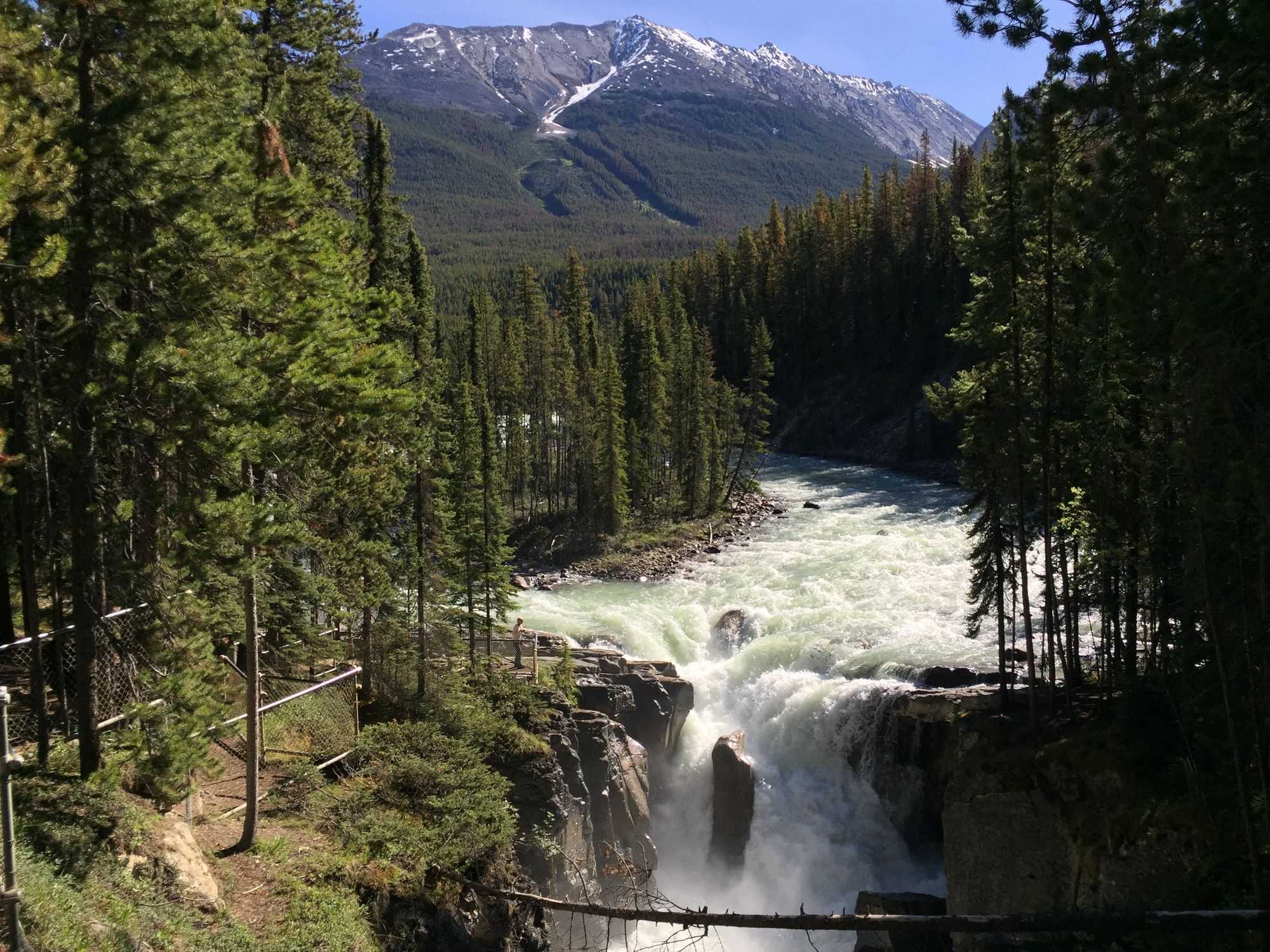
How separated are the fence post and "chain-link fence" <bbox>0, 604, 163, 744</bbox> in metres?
3.82

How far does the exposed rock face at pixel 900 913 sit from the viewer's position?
754 inches

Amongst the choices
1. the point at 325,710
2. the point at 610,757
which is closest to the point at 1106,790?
the point at 610,757

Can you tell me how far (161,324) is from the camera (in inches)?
418

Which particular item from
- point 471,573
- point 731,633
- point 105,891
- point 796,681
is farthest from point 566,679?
point 105,891

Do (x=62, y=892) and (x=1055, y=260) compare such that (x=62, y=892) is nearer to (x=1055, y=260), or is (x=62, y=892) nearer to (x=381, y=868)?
(x=381, y=868)

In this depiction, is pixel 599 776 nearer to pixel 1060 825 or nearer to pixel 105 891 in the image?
pixel 1060 825

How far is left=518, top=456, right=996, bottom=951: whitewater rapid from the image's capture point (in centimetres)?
2409

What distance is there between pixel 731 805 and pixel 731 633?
766cm

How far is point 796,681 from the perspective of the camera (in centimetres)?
2788

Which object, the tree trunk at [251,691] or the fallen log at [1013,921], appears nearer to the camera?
the fallen log at [1013,921]

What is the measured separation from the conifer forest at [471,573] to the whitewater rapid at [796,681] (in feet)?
0.56

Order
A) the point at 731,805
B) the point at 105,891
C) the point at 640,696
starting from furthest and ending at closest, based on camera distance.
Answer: the point at 640,696
the point at 731,805
the point at 105,891

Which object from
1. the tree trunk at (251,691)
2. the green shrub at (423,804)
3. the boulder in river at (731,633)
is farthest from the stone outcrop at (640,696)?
the tree trunk at (251,691)

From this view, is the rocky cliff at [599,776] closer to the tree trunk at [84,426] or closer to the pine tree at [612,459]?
the tree trunk at [84,426]
